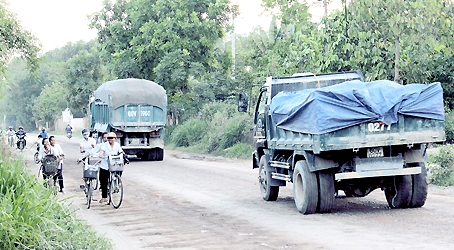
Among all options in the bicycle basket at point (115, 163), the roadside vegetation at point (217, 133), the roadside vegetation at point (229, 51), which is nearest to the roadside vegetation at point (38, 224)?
the bicycle basket at point (115, 163)

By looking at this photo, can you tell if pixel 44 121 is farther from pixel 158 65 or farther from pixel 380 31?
pixel 380 31

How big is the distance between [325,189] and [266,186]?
9.66 feet

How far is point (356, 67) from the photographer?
23.3 metres

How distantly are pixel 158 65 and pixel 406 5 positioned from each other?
24.1 metres

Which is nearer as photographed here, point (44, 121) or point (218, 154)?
point (218, 154)

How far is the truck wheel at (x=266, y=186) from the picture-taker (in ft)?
50.5

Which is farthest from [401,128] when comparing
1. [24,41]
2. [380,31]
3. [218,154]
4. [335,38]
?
[218,154]

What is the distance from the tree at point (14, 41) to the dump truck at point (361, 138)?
537 inches

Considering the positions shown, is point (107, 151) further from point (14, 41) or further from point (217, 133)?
point (217, 133)

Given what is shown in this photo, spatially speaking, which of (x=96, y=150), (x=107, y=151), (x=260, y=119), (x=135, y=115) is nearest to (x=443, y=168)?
(x=260, y=119)

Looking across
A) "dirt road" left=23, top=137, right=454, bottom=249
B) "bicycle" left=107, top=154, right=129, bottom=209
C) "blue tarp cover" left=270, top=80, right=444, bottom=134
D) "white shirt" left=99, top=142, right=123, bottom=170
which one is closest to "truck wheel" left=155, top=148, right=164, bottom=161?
"dirt road" left=23, top=137, right=454, bottom=249

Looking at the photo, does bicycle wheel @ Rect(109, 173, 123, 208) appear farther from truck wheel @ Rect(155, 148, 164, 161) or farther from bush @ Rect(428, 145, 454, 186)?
truck wheel @ Rect(155, 148, 164, 161)

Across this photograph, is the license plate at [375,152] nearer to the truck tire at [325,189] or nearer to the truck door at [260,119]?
the truck tire at [325,189]

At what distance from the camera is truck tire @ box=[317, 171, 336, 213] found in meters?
12.8
